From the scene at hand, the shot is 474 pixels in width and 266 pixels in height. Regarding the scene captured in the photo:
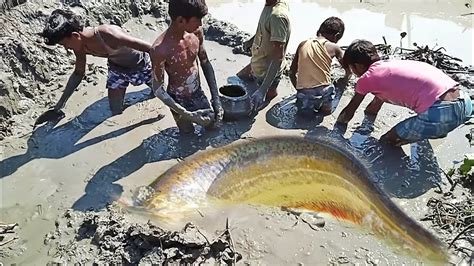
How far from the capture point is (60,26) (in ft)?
15.2

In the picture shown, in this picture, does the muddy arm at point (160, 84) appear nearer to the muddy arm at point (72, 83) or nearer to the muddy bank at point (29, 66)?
the muddy arm at point (72, 83)

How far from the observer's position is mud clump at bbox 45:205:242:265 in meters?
3.53

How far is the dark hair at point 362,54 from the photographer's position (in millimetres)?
4777

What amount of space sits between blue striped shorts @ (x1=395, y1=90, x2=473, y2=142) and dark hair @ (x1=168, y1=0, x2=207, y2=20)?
1982mm

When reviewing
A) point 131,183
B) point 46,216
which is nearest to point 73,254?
point 46,216

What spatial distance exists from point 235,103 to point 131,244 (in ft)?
6.28

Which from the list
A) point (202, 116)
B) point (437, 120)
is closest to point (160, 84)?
point (202, 116)

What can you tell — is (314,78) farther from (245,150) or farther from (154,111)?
(154,111)

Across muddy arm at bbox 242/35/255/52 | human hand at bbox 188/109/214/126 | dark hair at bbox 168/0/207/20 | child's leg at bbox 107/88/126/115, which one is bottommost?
child's leg at bbox 107/88/126/115

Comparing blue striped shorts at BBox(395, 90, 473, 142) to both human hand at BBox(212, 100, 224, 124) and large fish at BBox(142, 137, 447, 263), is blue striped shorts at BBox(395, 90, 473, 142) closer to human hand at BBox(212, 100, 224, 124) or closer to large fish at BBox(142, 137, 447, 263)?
large fish at BBox(142, 137, 447, 263)

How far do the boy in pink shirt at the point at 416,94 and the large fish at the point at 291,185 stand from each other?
21.8 inches

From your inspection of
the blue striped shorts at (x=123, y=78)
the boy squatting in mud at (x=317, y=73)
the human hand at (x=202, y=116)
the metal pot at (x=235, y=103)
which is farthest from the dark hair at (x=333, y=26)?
the blue striped shorts at (x=123, y=78)

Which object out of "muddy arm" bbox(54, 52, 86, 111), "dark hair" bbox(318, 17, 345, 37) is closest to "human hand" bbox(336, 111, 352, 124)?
"dark hair" bbox(318, 17, 345, 37)

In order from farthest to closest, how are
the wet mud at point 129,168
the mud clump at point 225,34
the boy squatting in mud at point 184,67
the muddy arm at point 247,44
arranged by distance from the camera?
the mud clump at point 225,34 < the muddy arm at point 247,44 < the boy squatting in mud at point 184,67 < the wet mud at point 129,168
